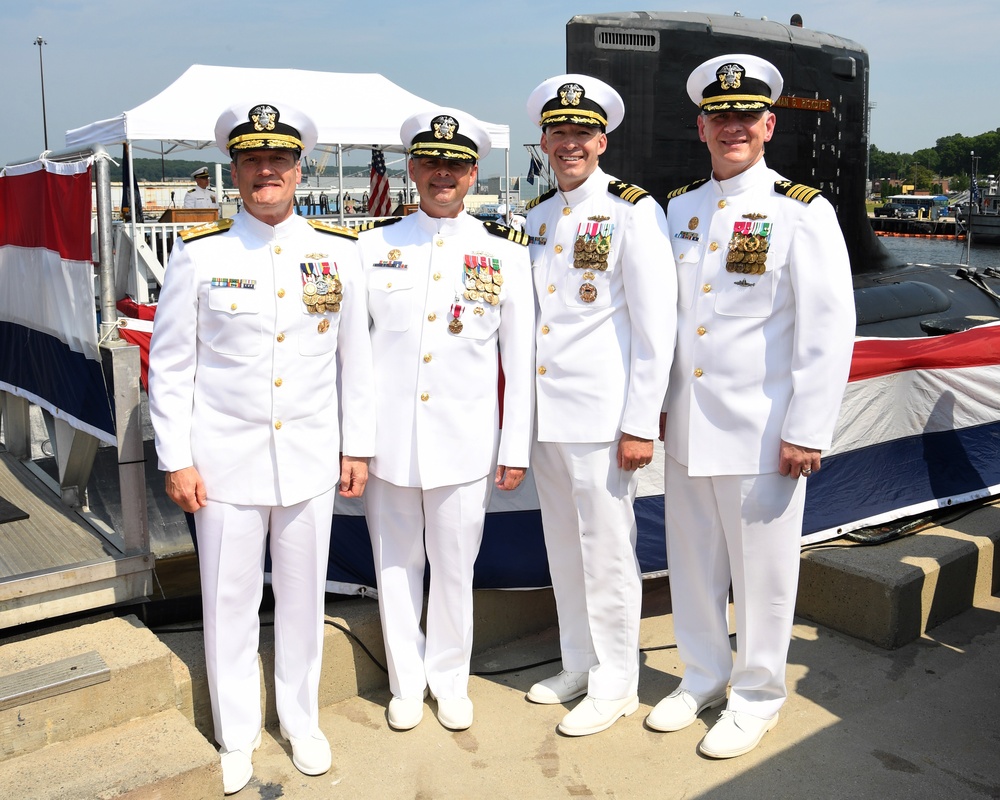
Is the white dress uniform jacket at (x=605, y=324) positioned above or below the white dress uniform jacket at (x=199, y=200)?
below

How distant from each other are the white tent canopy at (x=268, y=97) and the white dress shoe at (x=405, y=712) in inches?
423

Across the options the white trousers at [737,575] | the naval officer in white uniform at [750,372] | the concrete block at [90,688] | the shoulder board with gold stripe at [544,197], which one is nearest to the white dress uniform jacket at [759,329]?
the naval officer in white uniform at [750,372]

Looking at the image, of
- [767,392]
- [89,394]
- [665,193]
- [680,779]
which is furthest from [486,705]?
[665,193]

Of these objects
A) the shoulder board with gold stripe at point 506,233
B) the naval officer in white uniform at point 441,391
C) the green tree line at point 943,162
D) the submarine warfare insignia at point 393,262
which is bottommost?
the naval officer in white uniform at point 441,391

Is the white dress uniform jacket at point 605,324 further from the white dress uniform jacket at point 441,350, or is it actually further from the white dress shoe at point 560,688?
the white dress shoe at point 560,688

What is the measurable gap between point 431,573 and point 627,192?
1.53 m

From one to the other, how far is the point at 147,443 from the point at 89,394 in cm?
178

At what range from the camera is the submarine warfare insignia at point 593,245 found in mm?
3420

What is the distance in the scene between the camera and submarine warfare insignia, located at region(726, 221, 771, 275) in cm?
330

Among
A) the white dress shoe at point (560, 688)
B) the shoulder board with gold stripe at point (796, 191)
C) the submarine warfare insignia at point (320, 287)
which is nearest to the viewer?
the submarine warfare insignia at point (320, 287)

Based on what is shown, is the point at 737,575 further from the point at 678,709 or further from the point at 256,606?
the point at 256,606

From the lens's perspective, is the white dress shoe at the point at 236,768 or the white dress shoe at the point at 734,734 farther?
the white dress shoe at the point at 734,734

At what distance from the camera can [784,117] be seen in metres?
8.41

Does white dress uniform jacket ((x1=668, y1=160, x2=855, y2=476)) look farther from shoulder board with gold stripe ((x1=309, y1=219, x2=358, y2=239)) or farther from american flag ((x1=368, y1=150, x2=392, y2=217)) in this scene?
american flag ((x1=368, y1=150, x2=392, y2=217))
